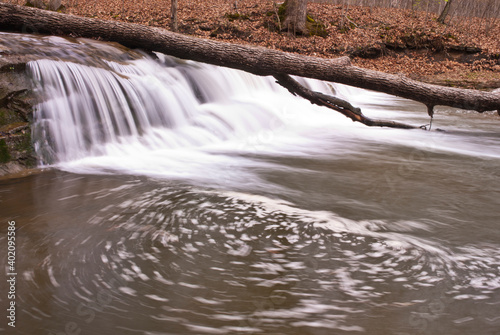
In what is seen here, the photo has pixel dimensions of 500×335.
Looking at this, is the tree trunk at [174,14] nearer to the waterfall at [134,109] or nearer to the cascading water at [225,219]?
the waterfall at [134,109]

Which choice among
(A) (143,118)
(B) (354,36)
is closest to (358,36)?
(B) (354,36)

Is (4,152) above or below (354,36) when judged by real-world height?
below

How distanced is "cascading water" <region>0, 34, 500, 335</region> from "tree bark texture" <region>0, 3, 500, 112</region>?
0.41 m

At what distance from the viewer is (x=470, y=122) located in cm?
1038

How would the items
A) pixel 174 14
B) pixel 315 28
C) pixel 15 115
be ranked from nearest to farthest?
pixel 15 115
pixel 174 14
pixel 315 28

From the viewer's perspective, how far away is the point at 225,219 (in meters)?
3.72

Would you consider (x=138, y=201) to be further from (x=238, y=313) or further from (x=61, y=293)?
(x=238, y=313)

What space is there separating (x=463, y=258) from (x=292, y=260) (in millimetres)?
1359

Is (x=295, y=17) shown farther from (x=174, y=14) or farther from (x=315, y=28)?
(x=174, y=14)

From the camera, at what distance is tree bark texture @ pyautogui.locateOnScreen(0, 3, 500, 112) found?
6520 millimetres

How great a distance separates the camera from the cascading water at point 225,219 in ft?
8.11

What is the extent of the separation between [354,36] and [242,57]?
1356 centimetres

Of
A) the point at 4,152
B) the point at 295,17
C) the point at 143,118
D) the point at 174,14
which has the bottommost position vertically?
the point at 4,152

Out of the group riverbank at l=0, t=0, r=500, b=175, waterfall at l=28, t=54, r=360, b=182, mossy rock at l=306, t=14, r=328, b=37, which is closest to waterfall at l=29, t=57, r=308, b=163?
waterfall at l=28, t=54, r=360, b=182
